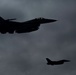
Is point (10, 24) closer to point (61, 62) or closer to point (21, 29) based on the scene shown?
point (21, 29)

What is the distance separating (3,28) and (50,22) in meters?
17.2

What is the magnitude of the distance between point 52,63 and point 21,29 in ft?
147

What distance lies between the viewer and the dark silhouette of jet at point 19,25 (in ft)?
313

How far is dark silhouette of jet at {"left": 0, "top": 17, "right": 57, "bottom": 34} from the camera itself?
9544 cm

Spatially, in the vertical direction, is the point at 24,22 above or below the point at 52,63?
above

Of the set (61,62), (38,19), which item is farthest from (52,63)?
(38,19)

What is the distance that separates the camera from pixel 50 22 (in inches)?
3932

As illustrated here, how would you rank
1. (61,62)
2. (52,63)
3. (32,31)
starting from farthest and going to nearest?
(61,62), (52,63), (32,31)

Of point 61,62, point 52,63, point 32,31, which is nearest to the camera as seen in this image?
point 32,31

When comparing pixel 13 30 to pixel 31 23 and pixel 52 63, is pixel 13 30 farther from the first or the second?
pixel 52 63

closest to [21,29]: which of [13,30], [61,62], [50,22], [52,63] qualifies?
[13,30]

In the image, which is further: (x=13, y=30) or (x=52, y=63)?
(x=52, y=63)

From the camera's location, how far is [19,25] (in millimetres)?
100062

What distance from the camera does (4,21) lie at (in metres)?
100
